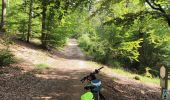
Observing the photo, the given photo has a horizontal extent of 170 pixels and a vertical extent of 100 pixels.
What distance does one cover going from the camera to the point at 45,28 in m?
30.9

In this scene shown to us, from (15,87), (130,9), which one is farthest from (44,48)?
(15,87)

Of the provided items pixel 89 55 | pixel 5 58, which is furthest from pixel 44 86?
pixel 89 55

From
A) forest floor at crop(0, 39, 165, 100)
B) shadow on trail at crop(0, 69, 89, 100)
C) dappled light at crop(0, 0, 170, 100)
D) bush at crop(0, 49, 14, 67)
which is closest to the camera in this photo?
dappled light at crop(0, 0, 170, 100)

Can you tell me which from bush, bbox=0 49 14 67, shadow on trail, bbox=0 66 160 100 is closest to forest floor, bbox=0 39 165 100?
shadow on trail, bbox=0 66 160 100

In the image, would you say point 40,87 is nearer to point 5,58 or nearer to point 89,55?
point 5,58

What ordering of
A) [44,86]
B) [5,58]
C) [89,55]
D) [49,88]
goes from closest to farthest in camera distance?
[49,88] < [44,86] < [5,58] < [89,55]

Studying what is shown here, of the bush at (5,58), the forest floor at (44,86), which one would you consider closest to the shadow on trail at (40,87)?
the forest floor at (44,86)

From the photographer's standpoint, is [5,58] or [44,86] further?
[5,58]

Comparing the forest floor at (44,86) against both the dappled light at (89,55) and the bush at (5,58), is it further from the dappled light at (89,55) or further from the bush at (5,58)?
the bush at (5,58)

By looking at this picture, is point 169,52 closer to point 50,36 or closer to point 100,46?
point 100,46

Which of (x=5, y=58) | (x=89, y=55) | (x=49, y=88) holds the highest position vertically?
(x=5, y=58)

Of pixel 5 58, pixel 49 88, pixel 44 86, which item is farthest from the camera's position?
pixel 5 58

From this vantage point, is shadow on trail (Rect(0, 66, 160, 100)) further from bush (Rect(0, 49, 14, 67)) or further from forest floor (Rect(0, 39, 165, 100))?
bush (Rect(0, 49, 14, 67))

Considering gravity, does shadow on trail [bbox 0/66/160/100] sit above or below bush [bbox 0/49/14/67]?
below
